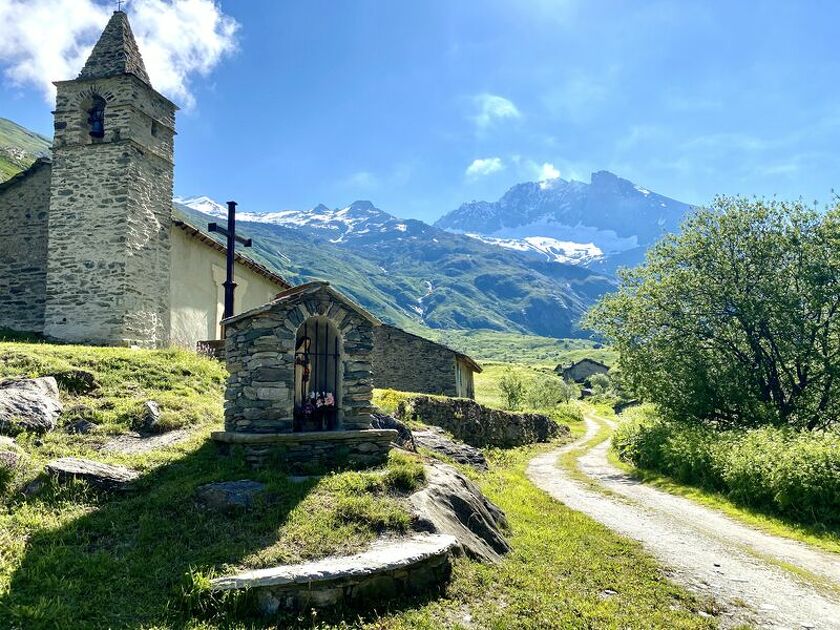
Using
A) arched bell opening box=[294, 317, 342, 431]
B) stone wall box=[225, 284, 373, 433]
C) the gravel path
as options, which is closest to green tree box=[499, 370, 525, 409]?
the gravel path

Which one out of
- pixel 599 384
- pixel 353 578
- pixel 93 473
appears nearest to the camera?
pixel 353 578

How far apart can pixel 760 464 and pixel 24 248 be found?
2889 cm

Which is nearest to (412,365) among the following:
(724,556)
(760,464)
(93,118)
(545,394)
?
(93,118)

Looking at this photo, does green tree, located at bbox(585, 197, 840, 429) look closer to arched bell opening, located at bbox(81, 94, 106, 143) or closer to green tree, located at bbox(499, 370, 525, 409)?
green tree, located at bbox(499, 370, 525, 409)

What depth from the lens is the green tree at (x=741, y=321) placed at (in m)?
23.0

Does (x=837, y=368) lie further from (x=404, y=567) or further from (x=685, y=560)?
(x=404, y=567)

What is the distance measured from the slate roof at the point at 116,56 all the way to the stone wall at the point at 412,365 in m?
19.8

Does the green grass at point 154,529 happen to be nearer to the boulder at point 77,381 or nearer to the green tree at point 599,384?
the boulder at point 77,381

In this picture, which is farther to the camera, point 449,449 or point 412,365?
point 412,365

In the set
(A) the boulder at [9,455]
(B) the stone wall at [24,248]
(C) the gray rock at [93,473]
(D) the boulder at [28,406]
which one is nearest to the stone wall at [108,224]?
(B) the stone wall at [24,248]

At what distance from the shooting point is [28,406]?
12359mm

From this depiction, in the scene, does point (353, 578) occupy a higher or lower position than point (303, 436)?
lower

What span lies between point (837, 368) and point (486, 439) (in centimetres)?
1519

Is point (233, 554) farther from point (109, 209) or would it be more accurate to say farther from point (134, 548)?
point (109, 209)
